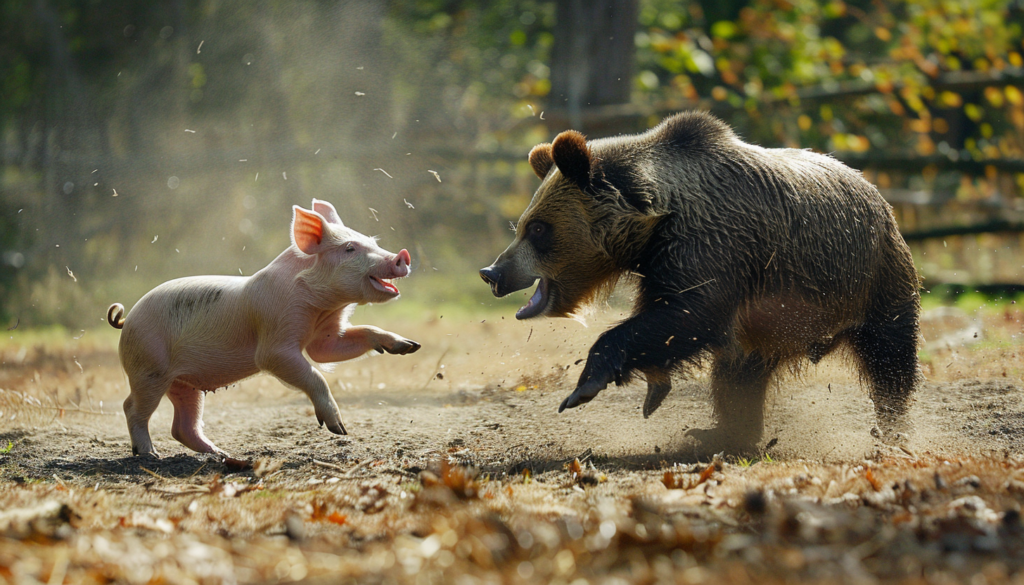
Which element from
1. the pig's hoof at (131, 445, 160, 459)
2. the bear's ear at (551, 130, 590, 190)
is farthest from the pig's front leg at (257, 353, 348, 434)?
the bear's ear at (551, 130, 590, 190)

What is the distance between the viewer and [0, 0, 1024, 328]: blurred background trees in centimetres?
1138

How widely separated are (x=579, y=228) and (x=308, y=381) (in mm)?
1651

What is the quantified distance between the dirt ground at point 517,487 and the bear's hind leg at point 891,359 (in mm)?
171

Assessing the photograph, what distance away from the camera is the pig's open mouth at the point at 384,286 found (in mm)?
4246

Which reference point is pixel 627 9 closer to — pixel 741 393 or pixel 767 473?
pixel 741 393

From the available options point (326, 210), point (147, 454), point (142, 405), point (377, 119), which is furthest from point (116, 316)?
point (377, 119)

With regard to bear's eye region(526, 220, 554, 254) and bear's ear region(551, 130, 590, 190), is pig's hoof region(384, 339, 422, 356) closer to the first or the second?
bear's eye region(526, 220, 554, 254)

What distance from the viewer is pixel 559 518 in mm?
2779

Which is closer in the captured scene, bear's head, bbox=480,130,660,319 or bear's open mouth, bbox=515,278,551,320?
bear's head, bbox=480,130,660,319

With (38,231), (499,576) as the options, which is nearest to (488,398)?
(499,576)

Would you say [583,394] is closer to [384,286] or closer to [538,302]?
[538,302]

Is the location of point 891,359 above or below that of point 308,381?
below

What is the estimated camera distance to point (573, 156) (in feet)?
14.4

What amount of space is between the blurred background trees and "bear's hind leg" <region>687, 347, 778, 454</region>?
642cm
